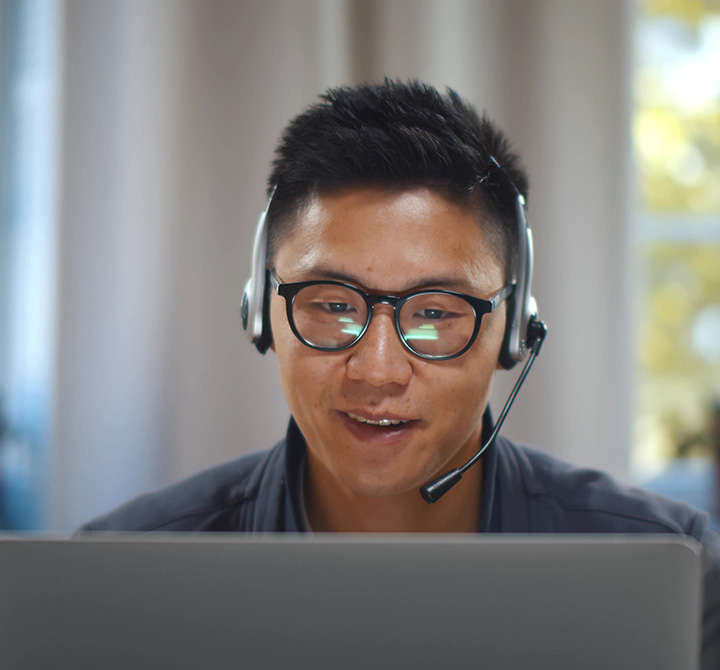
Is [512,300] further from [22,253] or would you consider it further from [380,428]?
[22,253]

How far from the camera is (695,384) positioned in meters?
1.84

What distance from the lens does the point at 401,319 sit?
2.90 feet

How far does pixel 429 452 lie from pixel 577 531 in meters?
0.25

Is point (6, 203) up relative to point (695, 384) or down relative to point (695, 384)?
up

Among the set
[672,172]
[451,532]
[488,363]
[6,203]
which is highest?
[672,172]

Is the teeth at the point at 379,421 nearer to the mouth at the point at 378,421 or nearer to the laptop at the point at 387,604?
the mouth at the point at 378,421

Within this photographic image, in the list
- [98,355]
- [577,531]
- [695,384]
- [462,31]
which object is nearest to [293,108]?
[462,31]

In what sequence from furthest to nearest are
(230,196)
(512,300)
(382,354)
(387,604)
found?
(230,196) < (512,300) < (382,354) < (387,604)

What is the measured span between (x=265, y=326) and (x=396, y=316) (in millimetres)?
229

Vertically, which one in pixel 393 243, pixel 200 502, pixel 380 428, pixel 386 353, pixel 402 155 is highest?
pixel 402 155

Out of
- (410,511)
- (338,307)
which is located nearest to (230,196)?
(338,307)

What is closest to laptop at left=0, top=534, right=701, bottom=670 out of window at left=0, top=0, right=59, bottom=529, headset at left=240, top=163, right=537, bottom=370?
headset at left=240, top=163, right=537, bottom=370

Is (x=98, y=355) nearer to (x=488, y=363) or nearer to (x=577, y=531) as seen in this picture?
(x=488, y=363)

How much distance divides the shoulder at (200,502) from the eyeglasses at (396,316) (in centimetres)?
26
